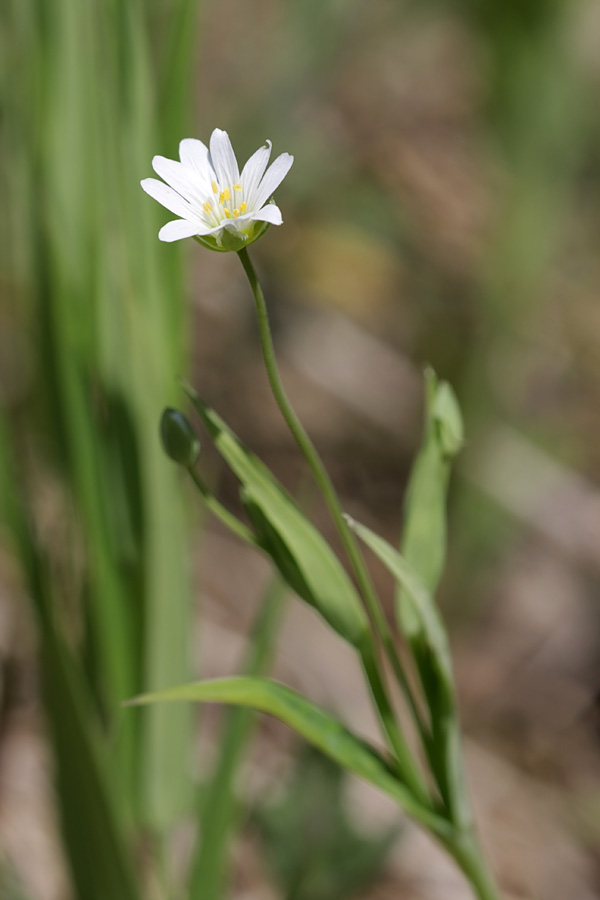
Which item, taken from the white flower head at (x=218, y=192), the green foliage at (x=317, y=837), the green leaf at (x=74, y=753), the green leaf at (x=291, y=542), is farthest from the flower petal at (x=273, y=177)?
the green foliage at (x=317, y=837)

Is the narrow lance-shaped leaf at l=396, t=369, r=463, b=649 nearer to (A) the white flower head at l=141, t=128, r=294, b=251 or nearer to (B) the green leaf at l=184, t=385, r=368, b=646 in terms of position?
(B) the green leaf at l=184, t=385, r=368, b=646

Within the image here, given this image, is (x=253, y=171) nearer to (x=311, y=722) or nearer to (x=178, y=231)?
(x=178, y=231)

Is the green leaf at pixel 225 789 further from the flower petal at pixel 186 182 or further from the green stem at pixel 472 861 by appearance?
the flower petal at pixel 186 182

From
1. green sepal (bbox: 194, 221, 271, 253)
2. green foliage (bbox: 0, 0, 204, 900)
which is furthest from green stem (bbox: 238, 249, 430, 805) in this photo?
green foliage (bbox: 0, 0, 204, 900)

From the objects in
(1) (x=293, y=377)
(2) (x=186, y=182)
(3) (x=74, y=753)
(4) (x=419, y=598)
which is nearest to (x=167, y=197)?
(2) (x=186, y=182)

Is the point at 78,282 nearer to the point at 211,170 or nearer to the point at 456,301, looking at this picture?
the point at 211,170

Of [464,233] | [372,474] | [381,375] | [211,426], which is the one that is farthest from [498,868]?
[464,233]

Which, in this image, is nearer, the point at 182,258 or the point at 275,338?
the point at 182,258
